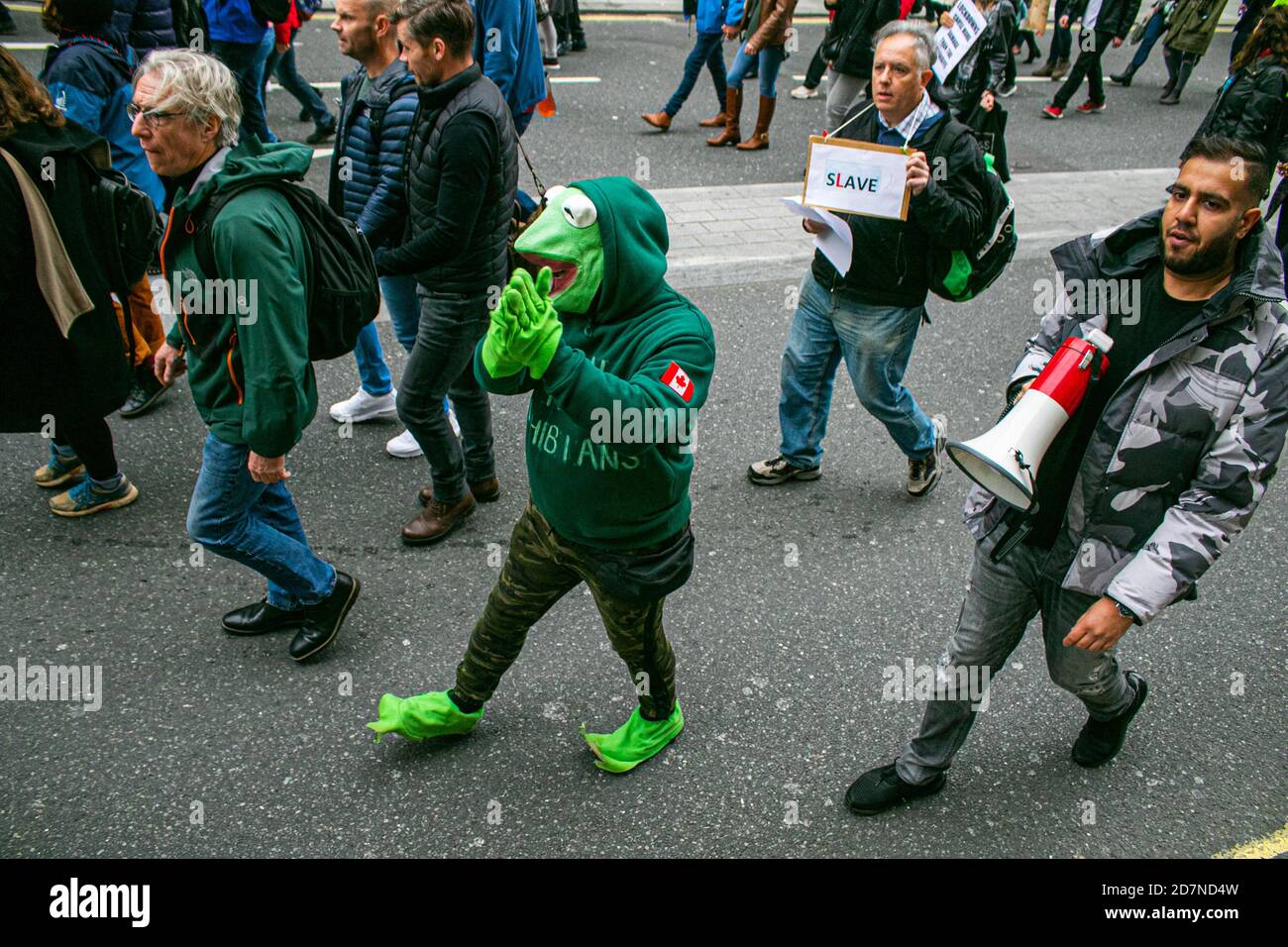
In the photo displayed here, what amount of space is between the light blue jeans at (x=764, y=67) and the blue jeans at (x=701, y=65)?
33cm

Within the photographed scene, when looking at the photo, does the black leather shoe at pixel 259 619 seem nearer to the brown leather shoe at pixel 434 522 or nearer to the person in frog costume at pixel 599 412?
the brown leather shoe at pixel 434 522

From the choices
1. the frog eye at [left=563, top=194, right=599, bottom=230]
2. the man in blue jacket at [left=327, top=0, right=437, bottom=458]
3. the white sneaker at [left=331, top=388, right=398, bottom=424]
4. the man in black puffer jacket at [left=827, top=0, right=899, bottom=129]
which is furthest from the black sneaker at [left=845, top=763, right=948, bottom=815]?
the man in black puffer jacket at [left=827, top=0, right=899, bottom=129]

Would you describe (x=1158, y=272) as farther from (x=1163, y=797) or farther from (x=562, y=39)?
(x=562, y=39)

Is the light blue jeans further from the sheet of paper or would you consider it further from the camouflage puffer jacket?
the camouflage puffer jacket

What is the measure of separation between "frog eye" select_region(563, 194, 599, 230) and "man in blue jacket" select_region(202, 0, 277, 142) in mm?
5184

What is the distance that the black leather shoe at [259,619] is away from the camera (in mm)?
3613

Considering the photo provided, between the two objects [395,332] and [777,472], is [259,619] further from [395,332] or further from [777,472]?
[777,472]

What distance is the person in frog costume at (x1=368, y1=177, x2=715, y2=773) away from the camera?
2225 millimetres

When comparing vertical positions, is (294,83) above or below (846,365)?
above

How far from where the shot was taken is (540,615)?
2.97 meters

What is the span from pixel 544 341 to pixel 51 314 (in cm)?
246

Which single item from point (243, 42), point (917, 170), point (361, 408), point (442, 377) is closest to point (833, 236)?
point (917, 170)
